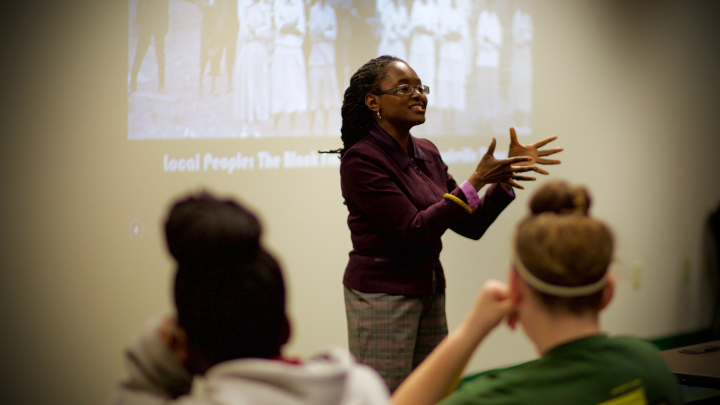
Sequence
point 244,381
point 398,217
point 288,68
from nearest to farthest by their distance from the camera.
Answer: point 244,381, point 398,217, point 288,68

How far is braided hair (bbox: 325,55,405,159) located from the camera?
2.09 m

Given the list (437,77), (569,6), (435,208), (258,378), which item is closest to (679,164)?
(569,6)

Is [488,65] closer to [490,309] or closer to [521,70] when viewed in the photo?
[521,70]

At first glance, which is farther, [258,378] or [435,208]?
[435,208]

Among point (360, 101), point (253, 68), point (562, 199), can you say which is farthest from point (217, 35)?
point (562, 199)

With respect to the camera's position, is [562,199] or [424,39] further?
[424,39]

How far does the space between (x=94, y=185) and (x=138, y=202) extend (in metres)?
0.18

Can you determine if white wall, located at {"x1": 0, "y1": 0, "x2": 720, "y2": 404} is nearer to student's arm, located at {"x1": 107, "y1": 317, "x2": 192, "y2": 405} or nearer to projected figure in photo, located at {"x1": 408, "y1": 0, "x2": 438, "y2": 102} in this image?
projected figure in photo, located at {"x1": 408, "y1": 0, "x2": 438, "y2": 102}

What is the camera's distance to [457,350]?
102cm

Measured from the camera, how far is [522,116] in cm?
371

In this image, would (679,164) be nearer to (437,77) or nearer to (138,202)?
(437,77)

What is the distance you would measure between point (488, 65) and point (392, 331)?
213 cm

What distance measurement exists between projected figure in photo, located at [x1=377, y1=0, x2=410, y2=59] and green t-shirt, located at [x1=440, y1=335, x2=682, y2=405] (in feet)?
7.77

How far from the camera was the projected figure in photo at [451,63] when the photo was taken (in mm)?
3328
